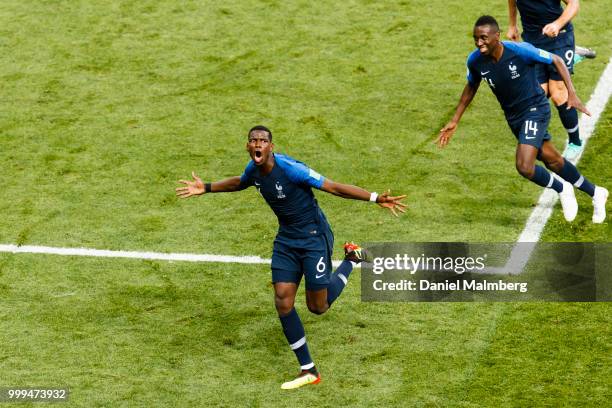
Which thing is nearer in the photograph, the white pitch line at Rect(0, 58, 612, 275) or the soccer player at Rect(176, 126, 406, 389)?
the soccer player at Rect(176, 126, 406, 389)

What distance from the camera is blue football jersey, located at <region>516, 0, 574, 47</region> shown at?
52.1ft

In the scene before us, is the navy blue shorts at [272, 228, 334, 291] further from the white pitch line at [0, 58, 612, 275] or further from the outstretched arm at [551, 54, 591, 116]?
the outstretched arm at [551, 54, 591, 116]

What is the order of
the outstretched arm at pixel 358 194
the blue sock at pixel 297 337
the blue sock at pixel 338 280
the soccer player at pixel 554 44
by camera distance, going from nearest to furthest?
the outstretched arm at pixel 358 194, the blue sock at pixel 297 337, the blue sock at pixel 338 280, the soccer player at pixel 554 44

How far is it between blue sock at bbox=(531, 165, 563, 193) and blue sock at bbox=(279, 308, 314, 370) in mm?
3883

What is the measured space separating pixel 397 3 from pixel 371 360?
9.50 metres

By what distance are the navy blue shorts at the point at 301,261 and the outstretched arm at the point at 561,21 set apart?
446cm

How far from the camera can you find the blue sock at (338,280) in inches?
501

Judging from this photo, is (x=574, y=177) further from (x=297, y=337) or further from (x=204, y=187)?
(x=204, y=187)

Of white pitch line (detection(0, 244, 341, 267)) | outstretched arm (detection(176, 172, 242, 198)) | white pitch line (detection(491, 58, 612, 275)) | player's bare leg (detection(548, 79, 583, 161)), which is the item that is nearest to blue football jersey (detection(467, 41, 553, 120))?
player's bare leg (detection(548, 79, 583, 161))

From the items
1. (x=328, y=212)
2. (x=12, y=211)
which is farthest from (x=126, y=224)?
(x=328, y=212)

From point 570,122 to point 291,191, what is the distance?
4.99 meters

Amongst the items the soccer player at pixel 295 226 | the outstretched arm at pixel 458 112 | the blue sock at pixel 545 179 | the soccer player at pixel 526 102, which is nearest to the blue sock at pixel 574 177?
the soccer player at pixel 526 102

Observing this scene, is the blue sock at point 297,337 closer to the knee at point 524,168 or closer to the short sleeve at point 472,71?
the knee at point 524,168

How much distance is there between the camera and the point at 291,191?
12164mm
